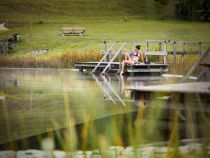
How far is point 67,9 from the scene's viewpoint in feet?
62.1

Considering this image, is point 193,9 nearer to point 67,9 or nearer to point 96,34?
point 67,9

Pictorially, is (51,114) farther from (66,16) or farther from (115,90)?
(66,16)

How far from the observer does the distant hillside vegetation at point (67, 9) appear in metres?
15.8

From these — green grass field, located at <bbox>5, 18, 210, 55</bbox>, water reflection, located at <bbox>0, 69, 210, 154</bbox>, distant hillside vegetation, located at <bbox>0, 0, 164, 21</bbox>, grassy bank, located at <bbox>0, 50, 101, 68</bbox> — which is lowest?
water reflection, located at <bbox>0, 69, 210, 154</bbox>

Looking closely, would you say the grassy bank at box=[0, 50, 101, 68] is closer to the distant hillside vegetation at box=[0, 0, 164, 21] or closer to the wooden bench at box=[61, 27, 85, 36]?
the distant hillside vegetation at box=[0, 0, 164, 21]

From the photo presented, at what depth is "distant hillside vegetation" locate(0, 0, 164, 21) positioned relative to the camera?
1580 cm

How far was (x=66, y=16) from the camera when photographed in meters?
19.1

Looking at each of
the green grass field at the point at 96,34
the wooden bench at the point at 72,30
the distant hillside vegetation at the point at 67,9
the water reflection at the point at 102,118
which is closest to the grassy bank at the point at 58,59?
the green grass field at the point at 96,34

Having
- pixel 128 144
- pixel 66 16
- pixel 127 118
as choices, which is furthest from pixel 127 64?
pixel 128 144

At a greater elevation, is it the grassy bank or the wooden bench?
the wooden bench

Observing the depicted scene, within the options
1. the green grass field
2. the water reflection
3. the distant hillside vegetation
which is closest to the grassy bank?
the green grass field

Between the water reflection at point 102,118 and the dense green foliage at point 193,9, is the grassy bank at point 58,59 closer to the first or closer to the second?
the dense green foliage at point 193,9

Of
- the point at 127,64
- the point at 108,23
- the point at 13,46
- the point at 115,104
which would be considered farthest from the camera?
the point at 108,23

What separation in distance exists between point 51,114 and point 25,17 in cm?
1197
